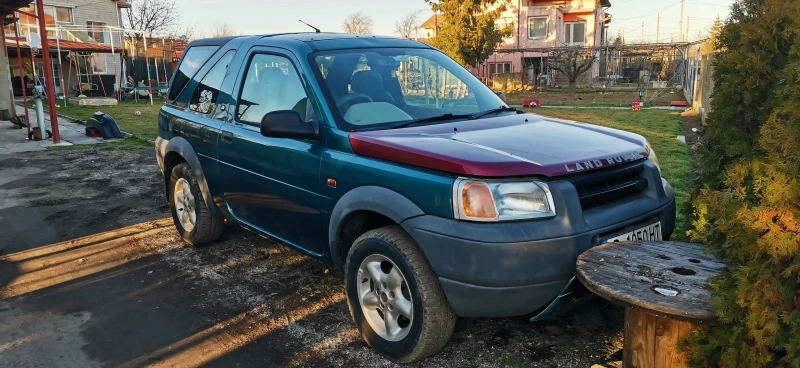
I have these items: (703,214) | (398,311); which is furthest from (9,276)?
(703,214)

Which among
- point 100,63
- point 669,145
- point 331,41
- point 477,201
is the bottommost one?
point 669,145

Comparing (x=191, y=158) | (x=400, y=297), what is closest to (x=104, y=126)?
(x=191, y=158)

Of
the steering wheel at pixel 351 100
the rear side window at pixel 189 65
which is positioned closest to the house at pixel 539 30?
the rear side window at pixel 189 65

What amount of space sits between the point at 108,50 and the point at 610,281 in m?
30.2

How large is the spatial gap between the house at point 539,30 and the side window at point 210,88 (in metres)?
33.0

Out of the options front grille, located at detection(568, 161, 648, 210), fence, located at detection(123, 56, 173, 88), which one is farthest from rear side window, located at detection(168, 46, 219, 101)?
fence, located at detection(123, 56, 173, 88)

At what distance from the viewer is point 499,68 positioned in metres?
39.9

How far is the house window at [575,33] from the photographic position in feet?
131

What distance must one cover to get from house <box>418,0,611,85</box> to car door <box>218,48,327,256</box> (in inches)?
1321

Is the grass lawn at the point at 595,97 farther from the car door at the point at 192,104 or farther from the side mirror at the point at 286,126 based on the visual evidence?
the side mirror at the point at 286,126

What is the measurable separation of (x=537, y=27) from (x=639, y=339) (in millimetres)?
38336

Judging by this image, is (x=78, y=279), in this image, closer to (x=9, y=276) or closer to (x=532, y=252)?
(x=9, y=276)

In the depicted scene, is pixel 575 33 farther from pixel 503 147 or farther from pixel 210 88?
pixel 503 147

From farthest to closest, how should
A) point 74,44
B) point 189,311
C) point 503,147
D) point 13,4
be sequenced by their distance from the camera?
point 74,44, point 13,4, point 189,311, point 503,147
